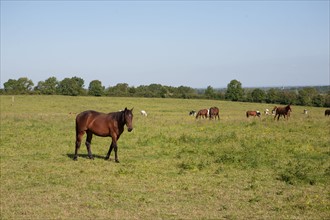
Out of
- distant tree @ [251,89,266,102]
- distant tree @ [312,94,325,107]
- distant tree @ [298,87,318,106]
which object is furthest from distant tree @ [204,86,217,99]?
distant tree @ [312,94,325,107]

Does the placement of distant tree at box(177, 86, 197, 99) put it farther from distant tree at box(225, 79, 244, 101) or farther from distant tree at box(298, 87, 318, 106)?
distant tree at box(298, 87, 318, 106)

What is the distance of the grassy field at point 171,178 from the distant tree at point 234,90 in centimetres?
6484

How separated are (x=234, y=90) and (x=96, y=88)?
1249 inches

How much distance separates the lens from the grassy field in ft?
27.5

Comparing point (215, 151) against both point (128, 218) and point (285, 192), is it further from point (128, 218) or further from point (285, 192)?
point (128, 218)

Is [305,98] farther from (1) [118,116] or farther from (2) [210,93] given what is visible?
(1) [118,116]

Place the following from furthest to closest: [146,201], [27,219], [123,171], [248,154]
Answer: [248,154], [123,171], [146,201], [27,219]

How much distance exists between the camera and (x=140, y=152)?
645 inches

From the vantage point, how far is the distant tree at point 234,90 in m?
84.6

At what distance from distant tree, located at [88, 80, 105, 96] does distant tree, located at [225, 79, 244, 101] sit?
95.9ft

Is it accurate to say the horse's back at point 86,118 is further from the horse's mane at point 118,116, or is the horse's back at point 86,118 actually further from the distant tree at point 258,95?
the distant tree at point 258,95

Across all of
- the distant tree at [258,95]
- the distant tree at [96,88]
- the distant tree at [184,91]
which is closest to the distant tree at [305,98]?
the distant tree at [258,95]

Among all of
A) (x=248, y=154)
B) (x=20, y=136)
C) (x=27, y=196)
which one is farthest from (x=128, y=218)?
(x=20, y=136)

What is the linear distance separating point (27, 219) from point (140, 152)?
8841 mm
